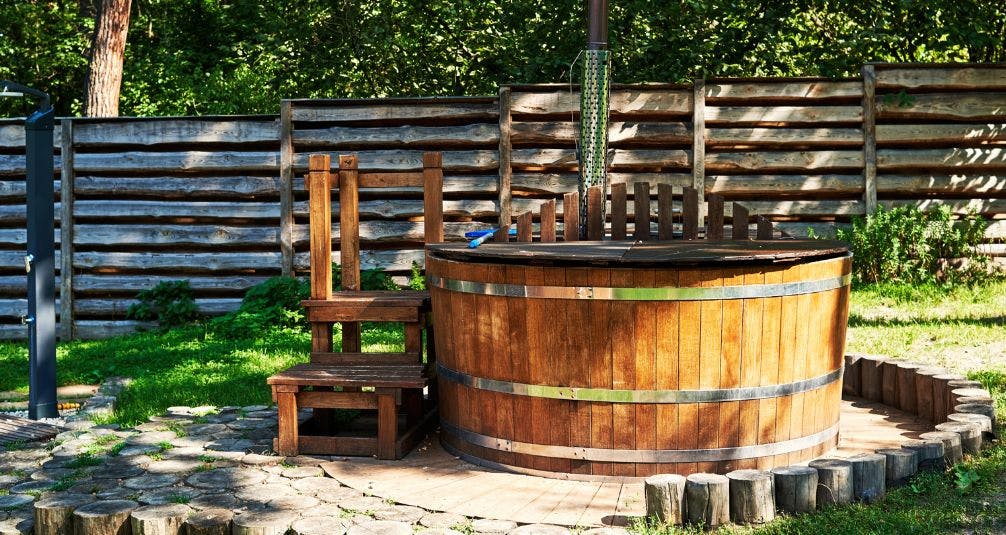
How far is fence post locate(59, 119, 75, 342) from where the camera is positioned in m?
11.5

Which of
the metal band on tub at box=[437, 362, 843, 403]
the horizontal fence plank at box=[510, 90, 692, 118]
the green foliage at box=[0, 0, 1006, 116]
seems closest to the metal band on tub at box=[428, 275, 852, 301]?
the metal band on tub at box=[437, 362, 843, 403]

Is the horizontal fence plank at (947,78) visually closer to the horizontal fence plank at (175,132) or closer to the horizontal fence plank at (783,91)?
the horizontal fence plank at (783,91)

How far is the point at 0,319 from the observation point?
1171 centimetres

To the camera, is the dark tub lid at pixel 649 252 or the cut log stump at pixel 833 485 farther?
the dark tub lid at pixel 649 252

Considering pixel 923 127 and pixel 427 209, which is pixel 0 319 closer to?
pixel 427 209

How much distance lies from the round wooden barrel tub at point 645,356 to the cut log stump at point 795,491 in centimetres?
55

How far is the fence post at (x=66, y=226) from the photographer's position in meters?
11.5

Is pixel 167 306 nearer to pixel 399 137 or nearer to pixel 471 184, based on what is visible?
pixel 399 137

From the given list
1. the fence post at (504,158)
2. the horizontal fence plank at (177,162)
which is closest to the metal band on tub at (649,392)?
the fence post at (504,158)

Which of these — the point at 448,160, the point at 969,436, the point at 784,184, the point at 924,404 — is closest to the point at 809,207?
the point at 784,184

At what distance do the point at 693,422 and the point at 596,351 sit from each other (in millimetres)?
592

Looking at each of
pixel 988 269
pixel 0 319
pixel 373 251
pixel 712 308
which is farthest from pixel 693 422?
pixel 0 319

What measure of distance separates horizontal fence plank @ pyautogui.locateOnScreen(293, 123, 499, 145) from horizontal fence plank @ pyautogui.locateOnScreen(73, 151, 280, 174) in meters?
0.42

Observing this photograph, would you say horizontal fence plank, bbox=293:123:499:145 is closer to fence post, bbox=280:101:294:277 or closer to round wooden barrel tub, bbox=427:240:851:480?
fence post, bbox=280:101:294:277
